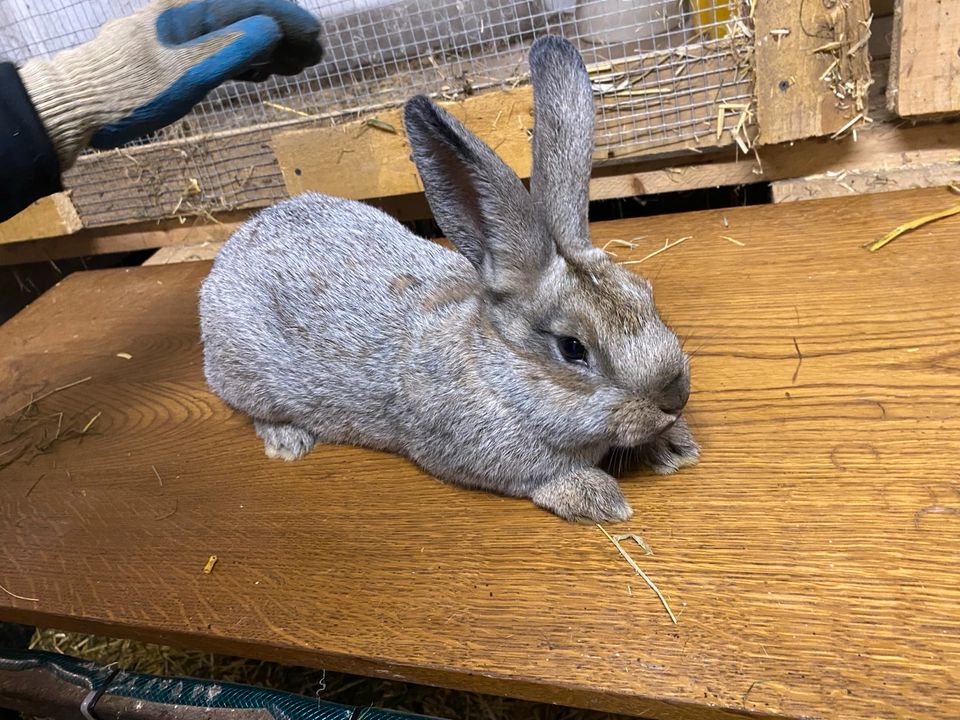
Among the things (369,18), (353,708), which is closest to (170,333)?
(369,18)

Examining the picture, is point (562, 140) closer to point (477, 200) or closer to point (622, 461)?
point (477, 200)

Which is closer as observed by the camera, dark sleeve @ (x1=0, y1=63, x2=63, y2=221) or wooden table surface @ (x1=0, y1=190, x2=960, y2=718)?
wooden table surface @ (x1=0, y1=190, x2=960, y2=718)

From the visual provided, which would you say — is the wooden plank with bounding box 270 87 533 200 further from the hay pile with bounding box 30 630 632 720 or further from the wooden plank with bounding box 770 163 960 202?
the hay pile with bounding box 30 630 632 720

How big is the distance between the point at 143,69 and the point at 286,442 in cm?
101

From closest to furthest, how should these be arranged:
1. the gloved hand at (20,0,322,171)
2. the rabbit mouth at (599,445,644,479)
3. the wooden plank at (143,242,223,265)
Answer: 1. the rabbit mouth at (599,445,644,479)
2. the gloved hand at (20,0,322,171)
3. the wooden plank at (143,242,223,265)

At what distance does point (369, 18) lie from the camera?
275 cm

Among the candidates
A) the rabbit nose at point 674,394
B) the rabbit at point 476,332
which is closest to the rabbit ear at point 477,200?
the rabbit at point 476,332

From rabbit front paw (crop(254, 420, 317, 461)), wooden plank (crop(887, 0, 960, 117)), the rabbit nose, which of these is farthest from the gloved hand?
wooden plank (crop(887, 0, 960, 117))

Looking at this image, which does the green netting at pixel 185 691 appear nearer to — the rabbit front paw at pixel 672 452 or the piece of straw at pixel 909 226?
the rabbit front paw at pixel 672 452

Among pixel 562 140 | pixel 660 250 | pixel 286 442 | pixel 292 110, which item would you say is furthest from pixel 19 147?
pixel 660 250

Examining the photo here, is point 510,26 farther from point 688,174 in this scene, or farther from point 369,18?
point 688,174

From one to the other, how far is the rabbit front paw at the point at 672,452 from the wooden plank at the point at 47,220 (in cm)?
312

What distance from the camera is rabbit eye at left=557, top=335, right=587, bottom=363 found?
4.46ft

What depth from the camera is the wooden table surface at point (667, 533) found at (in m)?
1.18
